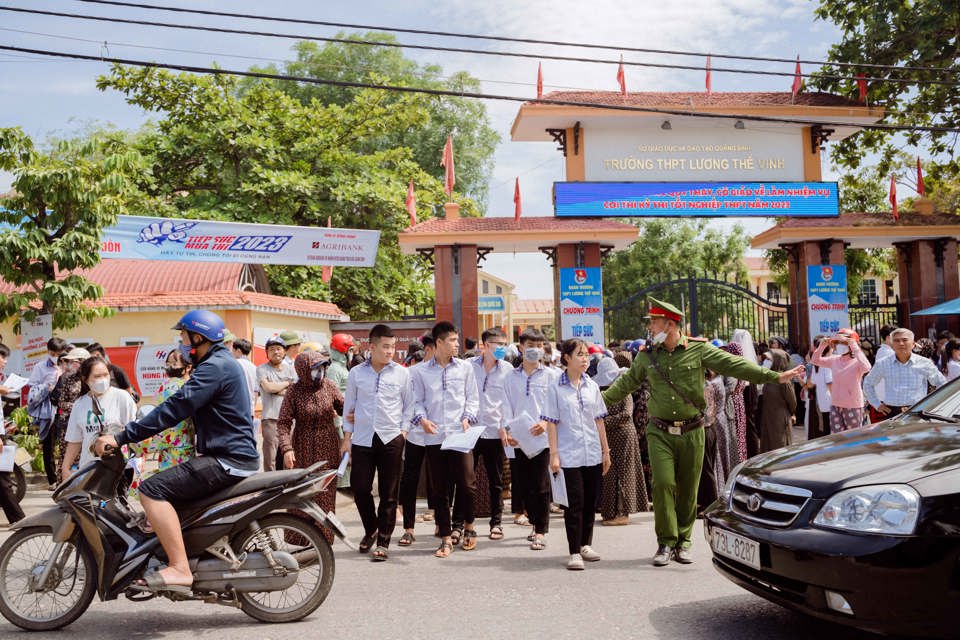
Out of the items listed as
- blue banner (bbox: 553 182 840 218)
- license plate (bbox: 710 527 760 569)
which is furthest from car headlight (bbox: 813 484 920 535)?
blue banner (bbox: 553 182 840 218)

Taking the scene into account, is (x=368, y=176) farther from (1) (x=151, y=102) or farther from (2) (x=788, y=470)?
(2) (x=788, y=470)

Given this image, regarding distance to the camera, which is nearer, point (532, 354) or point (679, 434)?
point (679, 434)

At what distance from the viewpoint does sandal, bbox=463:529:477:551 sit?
716 centimetres

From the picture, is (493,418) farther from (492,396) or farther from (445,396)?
(445,396)

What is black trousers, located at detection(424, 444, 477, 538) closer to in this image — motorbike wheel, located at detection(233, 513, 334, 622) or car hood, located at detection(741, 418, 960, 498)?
motorbike wheel, located at detection(233, 513, 334, 622)

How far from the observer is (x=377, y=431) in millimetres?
6855

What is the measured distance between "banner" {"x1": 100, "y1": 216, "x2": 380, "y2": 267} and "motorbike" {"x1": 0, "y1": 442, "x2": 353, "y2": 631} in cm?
1102

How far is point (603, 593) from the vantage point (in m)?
5.55

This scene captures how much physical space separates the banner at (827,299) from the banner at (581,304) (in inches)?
184

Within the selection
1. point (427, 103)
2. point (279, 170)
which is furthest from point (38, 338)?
point (427, 103)

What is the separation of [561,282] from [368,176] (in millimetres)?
10135

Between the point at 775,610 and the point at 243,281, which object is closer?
the point at 775,610

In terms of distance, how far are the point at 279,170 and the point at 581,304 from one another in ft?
37.4

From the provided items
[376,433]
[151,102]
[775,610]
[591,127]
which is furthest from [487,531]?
[151,102]
